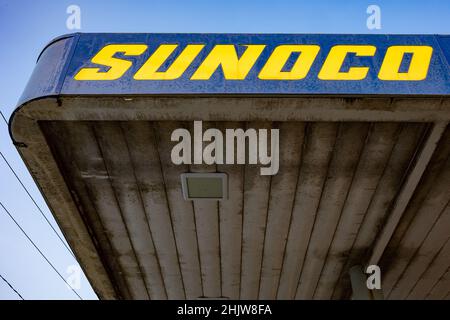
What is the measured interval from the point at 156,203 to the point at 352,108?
2606mm

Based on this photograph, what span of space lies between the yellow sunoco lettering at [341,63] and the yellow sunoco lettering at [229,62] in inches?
23.9

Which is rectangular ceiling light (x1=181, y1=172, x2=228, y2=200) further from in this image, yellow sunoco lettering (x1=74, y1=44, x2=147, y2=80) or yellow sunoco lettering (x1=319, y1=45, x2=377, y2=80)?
yellow sunoco lettering (x1=319, y1=45, x2=377, y2=80)

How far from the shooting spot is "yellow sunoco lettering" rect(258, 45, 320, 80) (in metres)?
3.33

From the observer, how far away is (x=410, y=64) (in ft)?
11.1

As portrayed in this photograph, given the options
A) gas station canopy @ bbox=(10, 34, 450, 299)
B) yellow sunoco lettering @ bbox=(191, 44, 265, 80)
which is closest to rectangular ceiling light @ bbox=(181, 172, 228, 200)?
gas station canopy @ bbox=(10, 34, 450, 299)

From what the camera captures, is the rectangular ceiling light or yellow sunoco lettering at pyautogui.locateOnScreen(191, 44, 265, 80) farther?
the rectangular ceiling light

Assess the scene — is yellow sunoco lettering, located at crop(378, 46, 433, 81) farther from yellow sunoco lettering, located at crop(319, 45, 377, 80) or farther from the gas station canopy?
yellow sunoco lettering, located at crop(319, 45, 377, 80)

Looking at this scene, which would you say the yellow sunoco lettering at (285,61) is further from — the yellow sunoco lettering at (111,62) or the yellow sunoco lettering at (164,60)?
the yellow sunoco lettering at (111,62)

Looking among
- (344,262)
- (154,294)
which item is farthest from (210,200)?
(154,294)

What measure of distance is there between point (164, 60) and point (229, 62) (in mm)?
583

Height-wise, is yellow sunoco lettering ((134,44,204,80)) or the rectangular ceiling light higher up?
yellow sunoco lettering ((134,44,204,80))

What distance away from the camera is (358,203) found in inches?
183

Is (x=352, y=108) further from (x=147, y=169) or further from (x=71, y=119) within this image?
(x=71, y=119)

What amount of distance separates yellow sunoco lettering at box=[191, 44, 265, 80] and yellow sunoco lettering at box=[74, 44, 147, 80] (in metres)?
0.60
